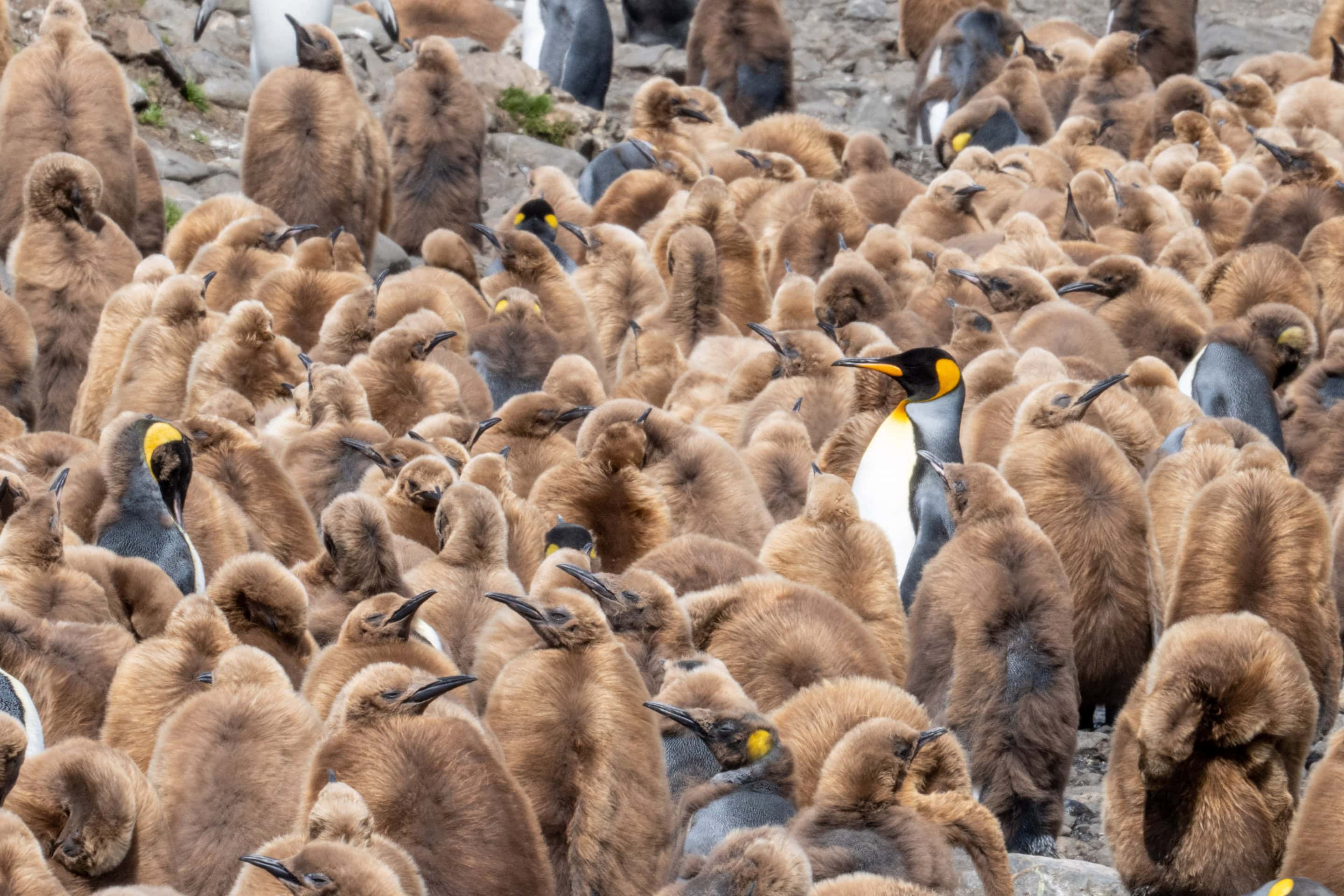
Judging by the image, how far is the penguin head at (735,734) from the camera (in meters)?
3.78

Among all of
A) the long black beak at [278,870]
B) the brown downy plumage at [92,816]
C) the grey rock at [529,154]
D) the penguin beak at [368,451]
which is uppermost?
the long black beak at [278,870]

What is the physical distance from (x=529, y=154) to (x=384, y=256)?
7.97 feet

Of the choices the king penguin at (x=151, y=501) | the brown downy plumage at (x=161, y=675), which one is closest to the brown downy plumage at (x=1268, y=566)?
the brown downy plumage at (x=161, y=675)

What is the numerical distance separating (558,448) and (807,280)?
2001mm

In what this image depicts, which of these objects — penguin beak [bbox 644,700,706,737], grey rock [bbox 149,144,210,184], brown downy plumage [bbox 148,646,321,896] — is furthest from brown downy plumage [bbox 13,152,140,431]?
penguin beak [bbox 644,700,706,737]

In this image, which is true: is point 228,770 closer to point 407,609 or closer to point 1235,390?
point 407,609

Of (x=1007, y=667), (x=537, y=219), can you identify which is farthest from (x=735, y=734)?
(x=537, y=219)

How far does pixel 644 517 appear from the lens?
5734mm

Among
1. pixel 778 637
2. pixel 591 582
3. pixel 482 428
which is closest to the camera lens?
pixel 591 582

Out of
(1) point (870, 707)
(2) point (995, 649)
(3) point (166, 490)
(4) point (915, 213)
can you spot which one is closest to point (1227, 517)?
(2) point (995, 649)

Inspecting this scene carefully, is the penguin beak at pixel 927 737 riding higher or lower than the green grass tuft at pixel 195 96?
higher

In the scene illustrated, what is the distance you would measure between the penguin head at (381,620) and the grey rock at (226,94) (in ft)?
26.5

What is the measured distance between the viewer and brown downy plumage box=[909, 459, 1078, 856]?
14.9 feet

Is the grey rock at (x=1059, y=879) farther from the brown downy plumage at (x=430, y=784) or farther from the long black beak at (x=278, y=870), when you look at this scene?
the long black beak at (x=278, y=870)
